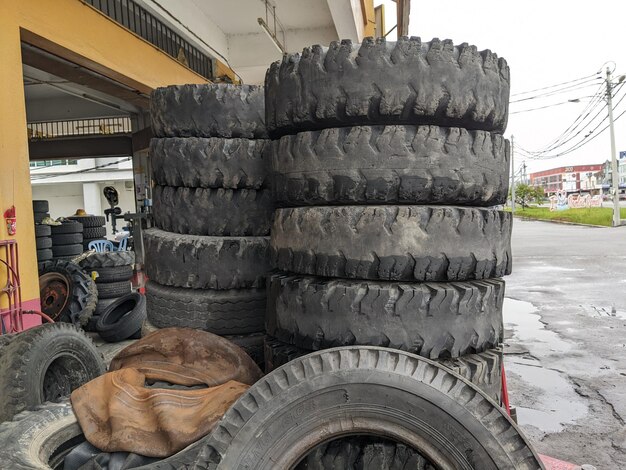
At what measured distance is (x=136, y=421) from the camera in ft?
5.39

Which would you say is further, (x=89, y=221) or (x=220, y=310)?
(x=89, y=221)

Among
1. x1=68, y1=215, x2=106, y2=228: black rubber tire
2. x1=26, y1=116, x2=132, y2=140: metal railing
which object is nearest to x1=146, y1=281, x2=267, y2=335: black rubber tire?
x1=68, y1=215, x2=106, y2=228: black rubber tire

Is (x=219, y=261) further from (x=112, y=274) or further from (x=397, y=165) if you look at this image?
(x=112, y=274)

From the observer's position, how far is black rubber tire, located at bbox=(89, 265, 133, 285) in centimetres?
681

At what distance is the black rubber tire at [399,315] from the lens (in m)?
1.65

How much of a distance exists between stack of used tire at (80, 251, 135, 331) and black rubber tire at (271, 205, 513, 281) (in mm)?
5717

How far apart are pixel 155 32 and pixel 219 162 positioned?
6.88 metres

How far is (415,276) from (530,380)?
10.3 ft

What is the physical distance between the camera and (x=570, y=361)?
4688mm

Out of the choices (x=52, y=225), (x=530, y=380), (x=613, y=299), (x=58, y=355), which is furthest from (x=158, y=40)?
(x=613, y=299)

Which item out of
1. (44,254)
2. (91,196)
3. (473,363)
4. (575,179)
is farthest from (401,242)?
(575,179)

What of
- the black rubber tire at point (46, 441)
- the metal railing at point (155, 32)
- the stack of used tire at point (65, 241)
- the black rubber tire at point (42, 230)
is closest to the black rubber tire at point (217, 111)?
the black rubber tire at point (46, 441)

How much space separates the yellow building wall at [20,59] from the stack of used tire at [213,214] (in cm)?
281

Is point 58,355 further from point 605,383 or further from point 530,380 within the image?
point 605,383
